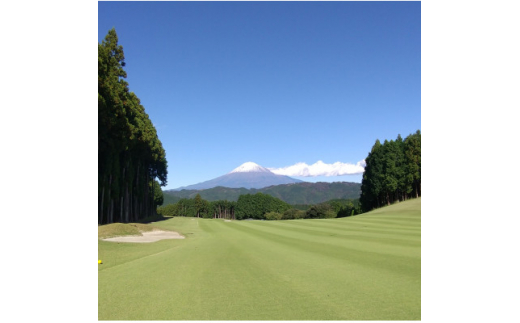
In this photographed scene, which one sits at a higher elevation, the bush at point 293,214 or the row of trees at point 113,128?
the row of trees at point 113,128

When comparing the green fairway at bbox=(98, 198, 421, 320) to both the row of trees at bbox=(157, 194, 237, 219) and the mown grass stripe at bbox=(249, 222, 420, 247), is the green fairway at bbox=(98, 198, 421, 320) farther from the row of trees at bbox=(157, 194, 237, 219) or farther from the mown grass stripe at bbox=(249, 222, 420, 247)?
the row of trees at bbox=(157, 194, 237, 219)

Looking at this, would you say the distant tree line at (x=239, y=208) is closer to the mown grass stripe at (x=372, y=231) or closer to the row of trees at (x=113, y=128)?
the row of trees at (x=113, y=128)

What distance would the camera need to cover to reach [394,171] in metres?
50.7

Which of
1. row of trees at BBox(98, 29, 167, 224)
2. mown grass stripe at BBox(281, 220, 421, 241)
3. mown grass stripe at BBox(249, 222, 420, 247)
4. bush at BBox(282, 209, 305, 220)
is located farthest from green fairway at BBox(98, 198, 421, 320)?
bush at BBox(282, 209, 305, 220)

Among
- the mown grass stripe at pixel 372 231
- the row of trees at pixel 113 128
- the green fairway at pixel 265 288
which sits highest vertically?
the row of trees at pixel 113 128

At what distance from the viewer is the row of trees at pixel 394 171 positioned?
5047 centimetres

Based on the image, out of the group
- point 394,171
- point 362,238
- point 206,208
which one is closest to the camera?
point 362,238

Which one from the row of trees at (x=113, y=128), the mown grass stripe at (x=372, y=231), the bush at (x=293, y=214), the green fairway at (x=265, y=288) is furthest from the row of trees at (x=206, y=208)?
the green fairway at (x=265, y=288)

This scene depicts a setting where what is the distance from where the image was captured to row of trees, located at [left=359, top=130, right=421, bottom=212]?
50.5 metres

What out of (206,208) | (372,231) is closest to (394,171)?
(372,231)

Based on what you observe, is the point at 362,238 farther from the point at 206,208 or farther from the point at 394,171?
the point at 206,208

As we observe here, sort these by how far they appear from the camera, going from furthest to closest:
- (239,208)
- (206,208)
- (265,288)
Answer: (206,208), (239,208), (265,288)

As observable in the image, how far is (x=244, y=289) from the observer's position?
5168 mm
